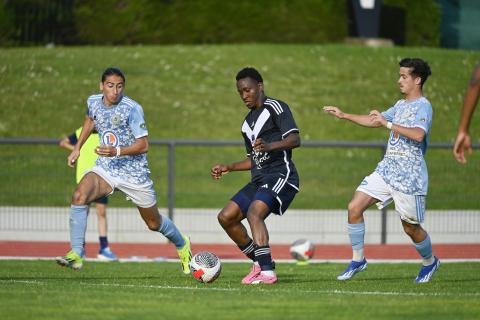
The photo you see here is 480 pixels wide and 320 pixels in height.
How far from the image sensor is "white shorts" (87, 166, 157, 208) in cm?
1186

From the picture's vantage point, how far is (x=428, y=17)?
115ft

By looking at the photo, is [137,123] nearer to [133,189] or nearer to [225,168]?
[133,189]

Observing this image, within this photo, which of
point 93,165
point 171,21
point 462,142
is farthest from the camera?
point 171,21

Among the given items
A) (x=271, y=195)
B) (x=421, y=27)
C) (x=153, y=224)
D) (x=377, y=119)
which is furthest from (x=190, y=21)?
(x=377, y=119)

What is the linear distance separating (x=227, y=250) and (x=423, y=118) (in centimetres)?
803

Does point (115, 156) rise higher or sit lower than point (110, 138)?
lower

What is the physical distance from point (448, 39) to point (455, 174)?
16586 millimetres

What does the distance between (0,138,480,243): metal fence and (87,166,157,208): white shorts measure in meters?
7.51

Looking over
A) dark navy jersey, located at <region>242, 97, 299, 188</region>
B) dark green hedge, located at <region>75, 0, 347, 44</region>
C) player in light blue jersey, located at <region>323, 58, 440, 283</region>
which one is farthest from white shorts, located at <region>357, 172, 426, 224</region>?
dark green hedge, located at <region>75, 0, 347, 44</region>

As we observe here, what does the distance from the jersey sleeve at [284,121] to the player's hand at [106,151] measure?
5.61 ft

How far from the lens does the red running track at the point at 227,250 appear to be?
690 inches

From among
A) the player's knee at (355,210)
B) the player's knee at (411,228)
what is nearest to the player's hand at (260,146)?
the player's knee at (355,210)

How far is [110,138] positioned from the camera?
39.1ft

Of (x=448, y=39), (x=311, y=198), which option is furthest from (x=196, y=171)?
(x=448, y=39)
